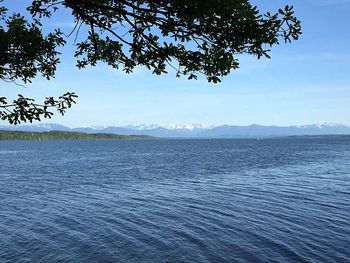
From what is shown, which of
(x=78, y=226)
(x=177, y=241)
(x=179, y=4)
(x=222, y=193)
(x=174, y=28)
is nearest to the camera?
(x=179, y=4)

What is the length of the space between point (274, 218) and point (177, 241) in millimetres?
10455

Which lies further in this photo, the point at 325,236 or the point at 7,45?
the point at 325,236

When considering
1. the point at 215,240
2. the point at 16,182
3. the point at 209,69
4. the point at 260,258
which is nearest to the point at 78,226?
the point at 215,240

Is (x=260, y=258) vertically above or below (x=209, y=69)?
below

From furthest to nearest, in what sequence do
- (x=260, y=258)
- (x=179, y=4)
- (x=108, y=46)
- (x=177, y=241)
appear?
(x=177, y=241), (x=260, y=258), (x=108, y=46), (x=179, y=4)

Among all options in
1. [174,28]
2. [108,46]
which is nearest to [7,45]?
[108,46]

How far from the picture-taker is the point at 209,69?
34.8 ft

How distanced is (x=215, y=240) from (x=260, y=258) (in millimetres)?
4256

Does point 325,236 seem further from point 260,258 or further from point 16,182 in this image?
point 16,182

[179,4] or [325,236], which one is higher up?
[179,4]

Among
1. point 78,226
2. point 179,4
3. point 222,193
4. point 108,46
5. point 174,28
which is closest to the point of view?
point 179,4

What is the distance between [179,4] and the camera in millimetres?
9156

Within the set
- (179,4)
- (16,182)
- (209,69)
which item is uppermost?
(179,4)

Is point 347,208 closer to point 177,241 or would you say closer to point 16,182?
point 177,241
